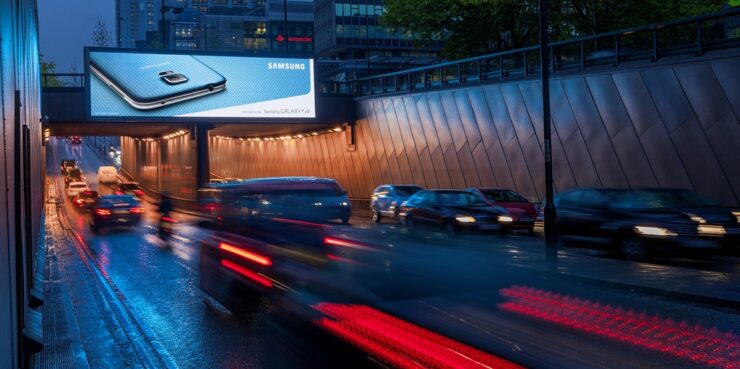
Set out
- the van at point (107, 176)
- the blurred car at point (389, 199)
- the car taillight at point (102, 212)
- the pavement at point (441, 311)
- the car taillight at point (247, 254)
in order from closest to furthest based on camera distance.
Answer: the pavement at point (441, 311)
the car taillight at point (247, 254)
the blurred car at point (389, 199)
the car taillight at point (102, 212)
the van at point (107, 176)

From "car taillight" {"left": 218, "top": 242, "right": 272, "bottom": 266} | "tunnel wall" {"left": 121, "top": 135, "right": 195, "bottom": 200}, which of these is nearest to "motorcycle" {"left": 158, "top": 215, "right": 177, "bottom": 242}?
"car taillight" {"left": 218, "top": 242, "right": 272, "bottom": 266}

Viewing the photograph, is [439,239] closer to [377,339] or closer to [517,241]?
[517,241]

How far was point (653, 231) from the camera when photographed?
16688mm

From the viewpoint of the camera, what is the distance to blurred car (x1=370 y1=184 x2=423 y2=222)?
1310 inches

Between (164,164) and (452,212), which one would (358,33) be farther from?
(452,212)

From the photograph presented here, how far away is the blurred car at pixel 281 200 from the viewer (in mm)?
11784

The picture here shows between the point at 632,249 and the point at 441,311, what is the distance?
316 inches

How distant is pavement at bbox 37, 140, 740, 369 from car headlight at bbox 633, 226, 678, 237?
776 mm

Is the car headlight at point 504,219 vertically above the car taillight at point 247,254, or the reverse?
the car taillight at point 247,254

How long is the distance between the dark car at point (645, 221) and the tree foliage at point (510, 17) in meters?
26.6

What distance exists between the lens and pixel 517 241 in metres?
23.5

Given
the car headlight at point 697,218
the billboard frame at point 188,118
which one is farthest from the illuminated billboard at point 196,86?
the car headlight at point 697,218

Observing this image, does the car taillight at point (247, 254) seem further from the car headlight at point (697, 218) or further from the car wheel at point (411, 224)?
the car wheel at point (411, 224)

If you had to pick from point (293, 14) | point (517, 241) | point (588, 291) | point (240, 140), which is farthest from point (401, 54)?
point (588, 291)
